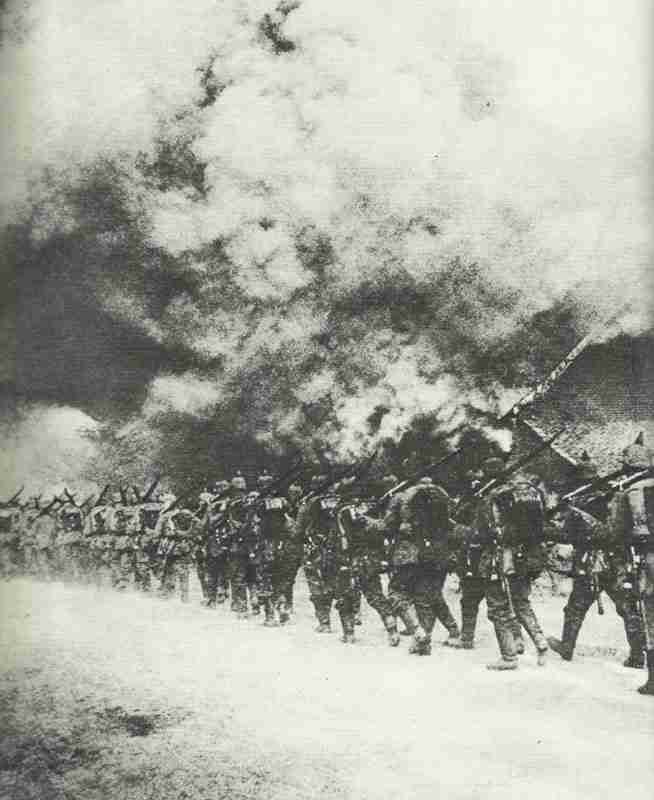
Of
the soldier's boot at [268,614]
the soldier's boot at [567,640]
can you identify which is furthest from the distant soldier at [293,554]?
the soldier's boot at [567,640]

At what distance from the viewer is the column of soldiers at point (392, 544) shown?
498 cm

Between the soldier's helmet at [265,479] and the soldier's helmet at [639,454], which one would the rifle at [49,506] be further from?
the soldier's helmet at [639,454]

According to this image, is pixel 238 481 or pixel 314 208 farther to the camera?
Result: pixel 238 481

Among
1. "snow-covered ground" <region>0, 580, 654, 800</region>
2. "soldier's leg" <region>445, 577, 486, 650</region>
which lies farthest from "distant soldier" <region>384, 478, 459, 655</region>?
"snow-covered ground" <region>0, 580, 654, 800</region>

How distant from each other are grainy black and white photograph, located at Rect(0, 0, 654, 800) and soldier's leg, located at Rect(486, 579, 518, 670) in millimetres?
16

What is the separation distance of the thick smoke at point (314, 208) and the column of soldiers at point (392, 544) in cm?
62

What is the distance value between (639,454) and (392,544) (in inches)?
75.7

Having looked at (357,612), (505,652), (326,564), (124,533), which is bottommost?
(505,652)

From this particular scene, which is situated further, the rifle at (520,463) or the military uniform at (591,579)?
the rifle at (520,463)

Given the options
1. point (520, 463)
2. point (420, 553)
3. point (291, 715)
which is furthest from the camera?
point (420, 553)

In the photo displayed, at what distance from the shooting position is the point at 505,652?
16.4 ft

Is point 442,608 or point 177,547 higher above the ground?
point 177,547

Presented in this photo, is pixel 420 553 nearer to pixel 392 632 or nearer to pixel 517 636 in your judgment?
pixel 392 632

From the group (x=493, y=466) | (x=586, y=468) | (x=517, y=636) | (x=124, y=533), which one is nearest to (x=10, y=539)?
(x=124, y=533)
